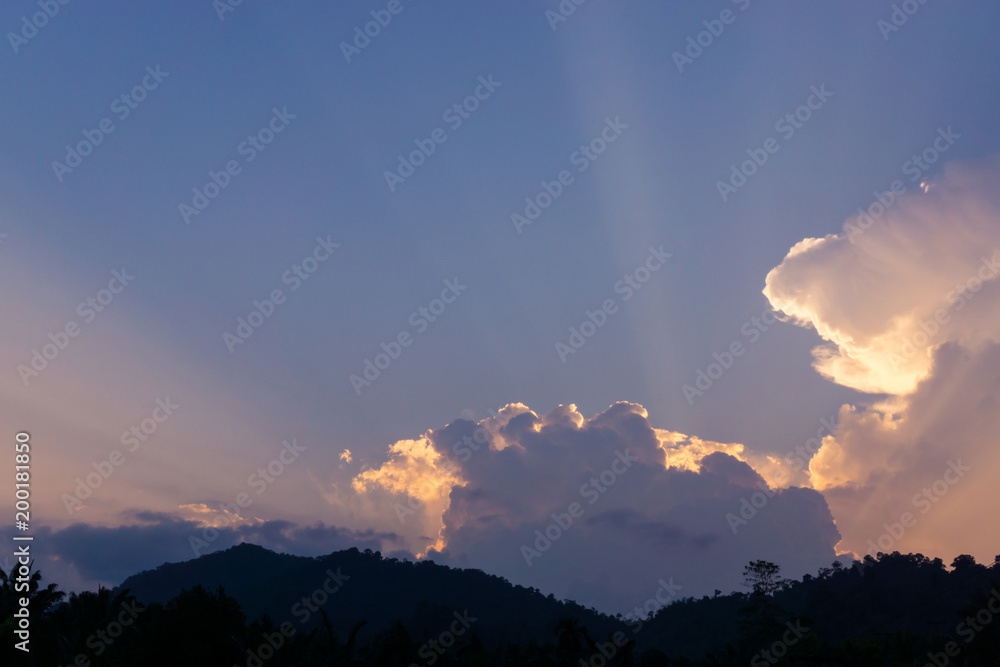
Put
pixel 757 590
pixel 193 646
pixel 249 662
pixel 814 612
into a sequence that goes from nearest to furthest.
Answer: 1. pixel 249 662
2. pixel 193 646
3. pixel 757 590
4. pixel 814 612

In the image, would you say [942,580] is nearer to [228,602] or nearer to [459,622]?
[459,622]

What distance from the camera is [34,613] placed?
51.5 m

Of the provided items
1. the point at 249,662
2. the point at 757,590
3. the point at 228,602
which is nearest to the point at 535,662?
the point at 228,602

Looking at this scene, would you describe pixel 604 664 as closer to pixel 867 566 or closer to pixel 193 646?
pixel 193 646

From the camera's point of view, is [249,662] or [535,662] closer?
[249,662]

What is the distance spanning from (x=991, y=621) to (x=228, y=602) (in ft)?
A: 244

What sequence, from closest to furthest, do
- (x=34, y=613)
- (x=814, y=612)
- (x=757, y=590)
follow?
(x=34, y=613) → (x=757, y=590) → (x=814, y=612)

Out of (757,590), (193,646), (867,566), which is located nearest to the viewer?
(193,646)

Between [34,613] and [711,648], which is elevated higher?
[34,613]

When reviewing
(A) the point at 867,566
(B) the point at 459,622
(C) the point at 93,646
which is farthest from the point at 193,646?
(A) the point at 867,566

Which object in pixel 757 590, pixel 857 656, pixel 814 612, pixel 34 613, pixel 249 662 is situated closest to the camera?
pixel 249 662

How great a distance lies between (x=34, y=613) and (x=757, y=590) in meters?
101

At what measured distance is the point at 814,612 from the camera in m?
159

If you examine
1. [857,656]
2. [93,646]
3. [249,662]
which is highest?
[93,646]
